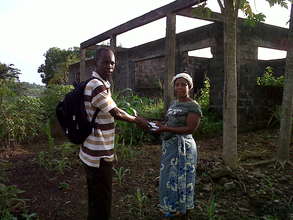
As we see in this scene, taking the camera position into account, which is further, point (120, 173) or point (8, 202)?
point (120, 173)

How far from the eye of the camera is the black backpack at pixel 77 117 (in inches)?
91.7

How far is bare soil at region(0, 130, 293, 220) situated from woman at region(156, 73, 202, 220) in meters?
0.35

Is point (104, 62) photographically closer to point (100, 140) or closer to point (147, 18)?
point (100, 140)

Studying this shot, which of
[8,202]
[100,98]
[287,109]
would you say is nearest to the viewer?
[100,98]

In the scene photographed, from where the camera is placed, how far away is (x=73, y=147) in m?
4.86

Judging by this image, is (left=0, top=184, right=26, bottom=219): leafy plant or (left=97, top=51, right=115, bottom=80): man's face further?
(left=0, top=184, right=26, bottom=219): leafy plant

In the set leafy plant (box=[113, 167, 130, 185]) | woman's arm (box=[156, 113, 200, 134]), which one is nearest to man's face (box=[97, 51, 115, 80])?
woman's arm (box=[156, 113, 200, 134])

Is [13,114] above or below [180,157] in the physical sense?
above

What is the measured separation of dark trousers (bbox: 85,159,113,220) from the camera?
7.82ft

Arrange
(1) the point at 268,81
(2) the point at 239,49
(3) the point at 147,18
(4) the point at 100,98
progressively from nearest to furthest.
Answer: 1. (4) the point at 100,98
2. (3) the point at 147,18
3. (2) the point at 239,49
4. (1) the point at 268,81

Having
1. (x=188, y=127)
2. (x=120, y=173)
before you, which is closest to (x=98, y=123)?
(x=188, y=127)

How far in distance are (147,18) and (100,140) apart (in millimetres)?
4622

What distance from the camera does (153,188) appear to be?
3760mm

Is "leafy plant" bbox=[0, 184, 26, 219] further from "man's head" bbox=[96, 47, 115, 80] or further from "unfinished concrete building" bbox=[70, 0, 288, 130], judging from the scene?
"unfinished concrete building" bbox=[70, 0, 288, 130]
